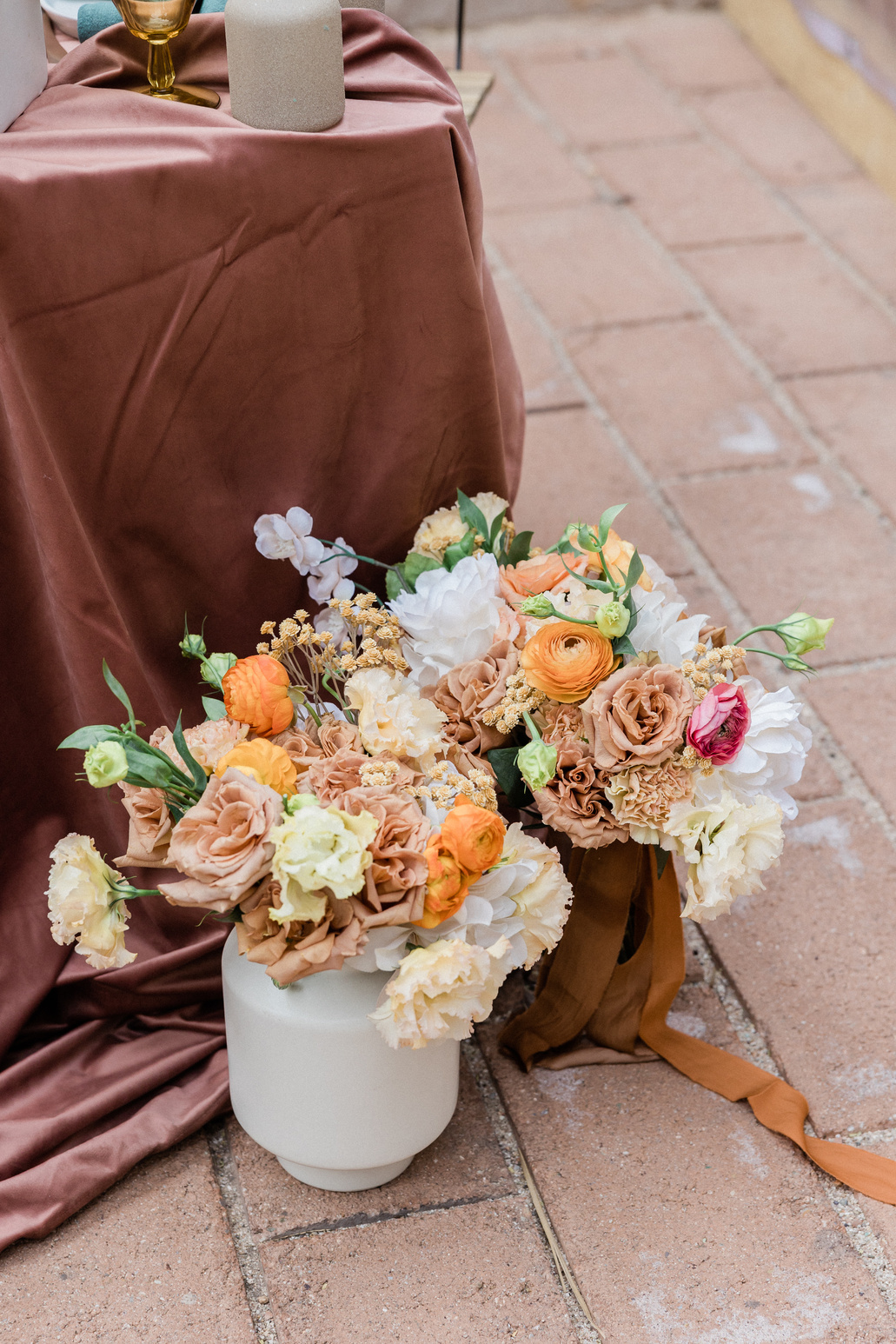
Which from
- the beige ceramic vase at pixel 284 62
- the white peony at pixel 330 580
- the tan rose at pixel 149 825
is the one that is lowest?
the tan rose at pixel 149 825

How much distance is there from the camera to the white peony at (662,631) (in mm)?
1194

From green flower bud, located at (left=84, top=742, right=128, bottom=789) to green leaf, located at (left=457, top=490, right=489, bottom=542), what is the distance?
0.47 m

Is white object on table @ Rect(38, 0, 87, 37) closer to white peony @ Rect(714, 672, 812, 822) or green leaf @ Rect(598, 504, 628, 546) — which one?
green leaf @ Rect(598, 504, 628, 546)

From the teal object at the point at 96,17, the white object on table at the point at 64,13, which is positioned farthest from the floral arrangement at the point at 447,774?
the white object on table at the point at 64,13

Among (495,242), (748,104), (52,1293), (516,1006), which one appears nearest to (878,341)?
(495,242)

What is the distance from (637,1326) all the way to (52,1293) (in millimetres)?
517

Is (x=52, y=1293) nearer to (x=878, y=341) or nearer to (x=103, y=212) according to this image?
(x=103, y=212)

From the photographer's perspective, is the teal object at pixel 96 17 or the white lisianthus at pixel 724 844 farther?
the teal object at pixel 96 17

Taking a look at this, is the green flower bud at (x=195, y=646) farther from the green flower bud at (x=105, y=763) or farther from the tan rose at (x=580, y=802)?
the tan rose at (x=580, y=802)

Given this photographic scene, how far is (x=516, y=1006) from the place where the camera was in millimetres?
1470

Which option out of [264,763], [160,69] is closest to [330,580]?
[264,763]

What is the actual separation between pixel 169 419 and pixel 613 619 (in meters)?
0.43

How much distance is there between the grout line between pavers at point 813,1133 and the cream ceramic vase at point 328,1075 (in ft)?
1.20

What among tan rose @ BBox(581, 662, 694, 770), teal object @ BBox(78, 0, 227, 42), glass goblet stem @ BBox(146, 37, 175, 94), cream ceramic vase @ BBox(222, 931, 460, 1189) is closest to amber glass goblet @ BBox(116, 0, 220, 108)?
glass goblet stem @ BBox(146, 37, 175, 94)
